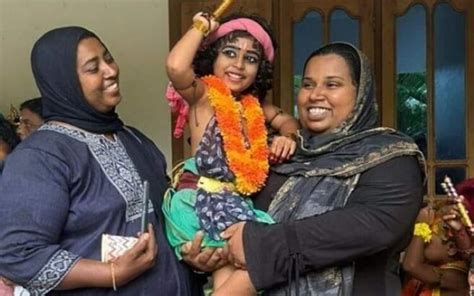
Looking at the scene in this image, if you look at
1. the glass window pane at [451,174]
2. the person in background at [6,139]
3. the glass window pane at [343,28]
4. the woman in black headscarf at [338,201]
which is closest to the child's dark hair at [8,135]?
the person in background at [6,139]

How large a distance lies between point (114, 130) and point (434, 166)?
2.11 meters

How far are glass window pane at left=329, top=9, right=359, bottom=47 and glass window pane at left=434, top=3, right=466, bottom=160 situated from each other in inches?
14.1

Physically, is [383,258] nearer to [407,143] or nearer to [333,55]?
[407,143]

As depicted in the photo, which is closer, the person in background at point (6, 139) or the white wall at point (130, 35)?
the person in background at point (6, 139)

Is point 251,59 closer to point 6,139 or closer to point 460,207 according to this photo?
point 460,207

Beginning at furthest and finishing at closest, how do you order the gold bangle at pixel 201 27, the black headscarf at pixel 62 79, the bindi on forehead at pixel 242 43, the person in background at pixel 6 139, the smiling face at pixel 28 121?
the smiling face at pixel 28 121 → the person in background at pixel 6 139 → the bindi on forehead at pixel 242 43 → the gold bangle at pixel 201 27 → the black headscarf at pixel 62 79

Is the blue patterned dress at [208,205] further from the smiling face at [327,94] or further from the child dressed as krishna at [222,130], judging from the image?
the smiling face at [327,94]

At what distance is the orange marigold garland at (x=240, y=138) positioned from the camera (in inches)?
80.2

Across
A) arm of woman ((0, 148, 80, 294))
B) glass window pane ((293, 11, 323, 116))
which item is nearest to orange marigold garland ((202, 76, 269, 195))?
arm of woman ((0, 148, 80, 294))

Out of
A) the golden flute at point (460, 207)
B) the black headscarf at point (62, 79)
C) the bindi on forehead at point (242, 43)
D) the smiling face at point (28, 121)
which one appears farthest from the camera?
the smiling face at point (28, 121)

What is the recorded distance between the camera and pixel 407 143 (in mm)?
1922

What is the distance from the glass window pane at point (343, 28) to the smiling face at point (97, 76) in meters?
2.03

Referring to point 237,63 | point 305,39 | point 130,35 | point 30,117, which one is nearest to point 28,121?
point 30,117

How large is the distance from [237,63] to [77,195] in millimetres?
Result: 538
